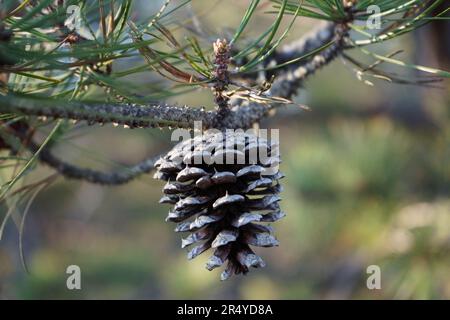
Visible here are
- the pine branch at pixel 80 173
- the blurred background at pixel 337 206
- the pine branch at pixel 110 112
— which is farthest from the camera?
the blurred background at pixel 337 206

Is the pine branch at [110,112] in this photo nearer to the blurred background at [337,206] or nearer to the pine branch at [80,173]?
the blurred background at [337,206]

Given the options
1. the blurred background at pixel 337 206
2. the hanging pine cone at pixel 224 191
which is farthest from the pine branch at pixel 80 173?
the hanging pine cone at pixel 224 191

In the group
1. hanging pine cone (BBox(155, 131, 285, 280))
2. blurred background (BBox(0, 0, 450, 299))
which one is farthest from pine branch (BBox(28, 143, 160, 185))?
hanging pine cone (BBox(155, 131, 285, 280))

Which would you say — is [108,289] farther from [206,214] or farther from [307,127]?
[206,214]

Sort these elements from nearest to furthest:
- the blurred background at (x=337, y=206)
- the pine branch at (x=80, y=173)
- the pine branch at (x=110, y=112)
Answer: the pine branch at (x=110, y=112) → the pine branch at (x=80, y=173) → the blurred background at (x=337, y=206)

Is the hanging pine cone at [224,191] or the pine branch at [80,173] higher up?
the pine branch at [80,173]

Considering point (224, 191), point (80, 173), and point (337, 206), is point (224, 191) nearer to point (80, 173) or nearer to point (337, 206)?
point (80, 173)
